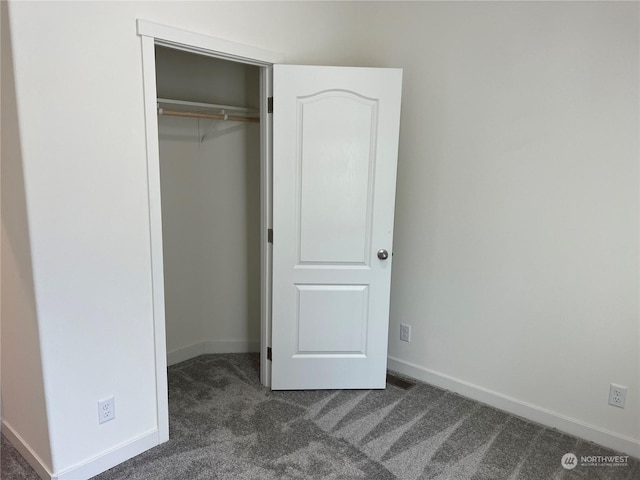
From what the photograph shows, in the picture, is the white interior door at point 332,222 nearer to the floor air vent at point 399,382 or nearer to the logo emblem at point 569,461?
the floor air vent at point 399,382

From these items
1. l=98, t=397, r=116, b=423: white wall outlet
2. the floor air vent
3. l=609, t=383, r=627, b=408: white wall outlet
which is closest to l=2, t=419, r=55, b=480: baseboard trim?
l=98, t=397, r=116, b=423: white wall outlet

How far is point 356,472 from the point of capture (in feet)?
7.02

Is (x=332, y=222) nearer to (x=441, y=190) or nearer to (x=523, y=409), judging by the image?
(x=441, y=190)

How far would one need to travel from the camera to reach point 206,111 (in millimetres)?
3162

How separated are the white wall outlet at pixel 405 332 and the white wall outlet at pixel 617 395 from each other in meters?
1.19

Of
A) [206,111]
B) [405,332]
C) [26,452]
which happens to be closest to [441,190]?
[405,332]

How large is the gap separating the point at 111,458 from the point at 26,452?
1.36 feet

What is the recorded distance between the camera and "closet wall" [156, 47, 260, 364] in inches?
122

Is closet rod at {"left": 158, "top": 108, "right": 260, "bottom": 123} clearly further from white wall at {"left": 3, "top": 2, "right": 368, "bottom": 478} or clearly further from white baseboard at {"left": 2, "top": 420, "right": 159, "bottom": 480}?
white baseboard at {"left": 2, "top": 420, "right": 159, "bottom": 480}

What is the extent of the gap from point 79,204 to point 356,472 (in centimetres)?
174

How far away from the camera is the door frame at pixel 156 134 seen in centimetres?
207

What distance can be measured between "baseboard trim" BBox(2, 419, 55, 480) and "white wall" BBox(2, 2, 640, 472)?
0.34 ft

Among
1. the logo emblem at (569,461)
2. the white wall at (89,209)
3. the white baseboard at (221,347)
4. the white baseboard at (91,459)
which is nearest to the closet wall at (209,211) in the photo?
the white baseboard at (221,347)

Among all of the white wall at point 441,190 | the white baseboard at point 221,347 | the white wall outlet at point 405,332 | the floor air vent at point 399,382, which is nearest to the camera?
the white wall at point 441,190
